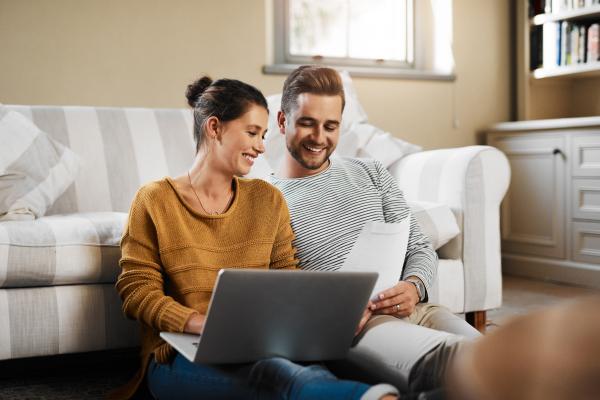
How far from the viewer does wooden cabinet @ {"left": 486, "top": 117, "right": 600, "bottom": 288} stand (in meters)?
3.53

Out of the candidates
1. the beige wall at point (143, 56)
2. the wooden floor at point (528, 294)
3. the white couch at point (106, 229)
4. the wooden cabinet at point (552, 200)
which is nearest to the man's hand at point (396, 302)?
the white couch at point (106, 229)

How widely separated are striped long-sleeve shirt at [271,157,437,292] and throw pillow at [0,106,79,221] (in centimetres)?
76

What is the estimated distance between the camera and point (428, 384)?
3.85ft

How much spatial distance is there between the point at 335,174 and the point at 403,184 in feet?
2.93

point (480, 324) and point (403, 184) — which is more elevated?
point (403, 184)

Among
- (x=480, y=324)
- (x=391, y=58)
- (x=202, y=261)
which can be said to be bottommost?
(x=480, y=324)

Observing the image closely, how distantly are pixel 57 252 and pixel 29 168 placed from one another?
471 millimetres

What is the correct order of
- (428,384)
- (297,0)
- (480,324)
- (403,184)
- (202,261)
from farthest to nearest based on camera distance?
(297,0)
(403,184)
(480,324)
(202,261)
(428,384)

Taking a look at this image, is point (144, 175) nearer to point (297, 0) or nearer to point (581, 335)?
point (297, 0)

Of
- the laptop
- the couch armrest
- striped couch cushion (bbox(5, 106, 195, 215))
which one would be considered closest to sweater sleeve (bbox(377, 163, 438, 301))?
the laptop

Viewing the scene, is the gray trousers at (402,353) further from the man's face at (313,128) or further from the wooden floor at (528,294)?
the wooden floor at (528,294)

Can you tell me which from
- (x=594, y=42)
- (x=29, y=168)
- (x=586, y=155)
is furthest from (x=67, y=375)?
(x=594, y=42)

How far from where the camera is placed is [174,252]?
1.43 m

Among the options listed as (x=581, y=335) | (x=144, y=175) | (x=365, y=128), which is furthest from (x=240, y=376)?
(x=365, y=128)
